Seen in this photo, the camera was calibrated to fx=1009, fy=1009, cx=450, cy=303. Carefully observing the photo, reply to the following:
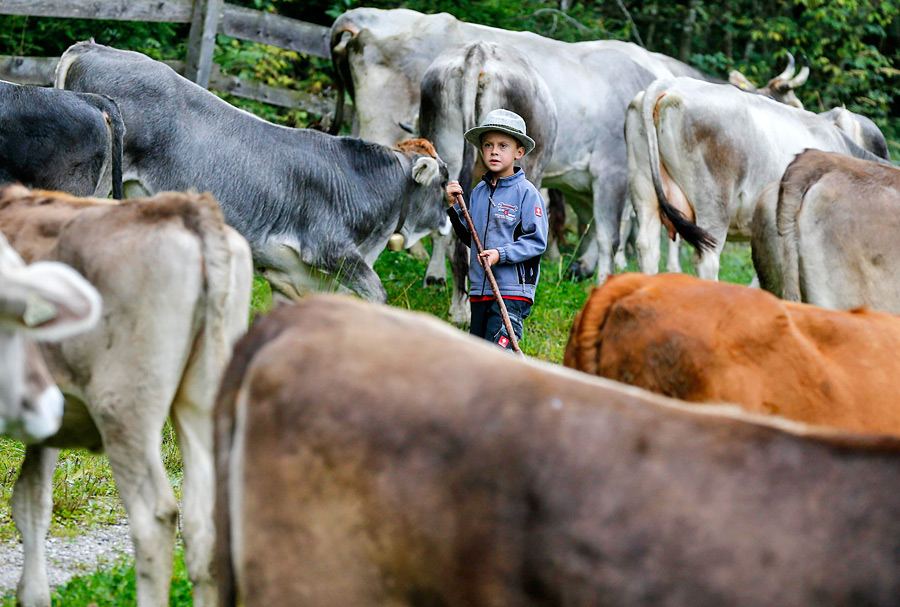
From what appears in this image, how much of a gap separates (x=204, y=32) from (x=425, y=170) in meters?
3.94

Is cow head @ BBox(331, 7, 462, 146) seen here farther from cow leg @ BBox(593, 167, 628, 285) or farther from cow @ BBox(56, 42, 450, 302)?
cow @ BBox(56, 42, 450, 302)

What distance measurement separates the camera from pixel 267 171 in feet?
23.4

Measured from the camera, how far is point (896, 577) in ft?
6.93

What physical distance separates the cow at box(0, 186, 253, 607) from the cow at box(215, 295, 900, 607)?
1290mm

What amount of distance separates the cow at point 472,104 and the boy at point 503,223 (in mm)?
1915

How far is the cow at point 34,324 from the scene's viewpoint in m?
2.60

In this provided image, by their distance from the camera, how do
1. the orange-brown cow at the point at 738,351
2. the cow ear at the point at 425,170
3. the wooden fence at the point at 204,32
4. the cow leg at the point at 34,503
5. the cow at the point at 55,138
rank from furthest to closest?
the wooden fence at the point at 204,32
the cow ear at the point at 425,170
the cow at the point at 55,138
the cow leg at the point at 34,503
the orange-brown cow at the point at 738,351

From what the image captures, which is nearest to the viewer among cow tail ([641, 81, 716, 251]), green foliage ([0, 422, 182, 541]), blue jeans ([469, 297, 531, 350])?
green foliage ([0, 422, 182, 541])

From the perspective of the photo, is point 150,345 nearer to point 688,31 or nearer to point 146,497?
point 146,497

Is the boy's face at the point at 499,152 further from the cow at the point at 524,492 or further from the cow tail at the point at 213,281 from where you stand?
the cow at the point at 524,492

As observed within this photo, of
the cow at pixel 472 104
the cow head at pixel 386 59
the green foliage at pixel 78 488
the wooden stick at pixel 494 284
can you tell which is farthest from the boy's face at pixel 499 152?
the cow head at pixel 386 59

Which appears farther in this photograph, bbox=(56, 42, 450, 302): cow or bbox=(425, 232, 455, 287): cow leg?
bbox=(425, 232, 455, 287): cow leg

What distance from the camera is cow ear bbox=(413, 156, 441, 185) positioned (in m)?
7.49

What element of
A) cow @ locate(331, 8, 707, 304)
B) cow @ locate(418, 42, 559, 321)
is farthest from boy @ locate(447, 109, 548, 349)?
cow @ locate(331, 8, 707, 304)
